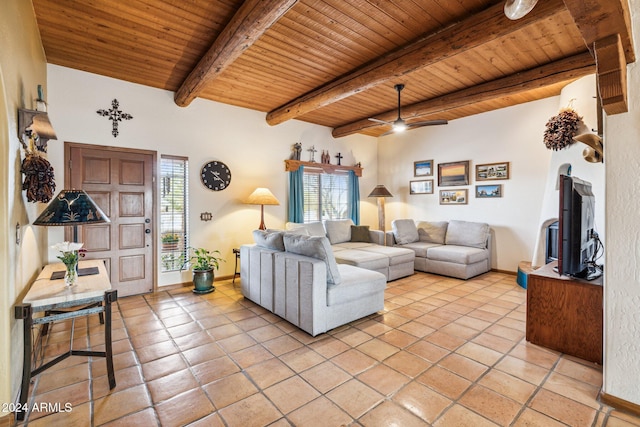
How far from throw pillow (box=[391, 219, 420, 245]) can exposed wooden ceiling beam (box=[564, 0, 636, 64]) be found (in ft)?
14.0

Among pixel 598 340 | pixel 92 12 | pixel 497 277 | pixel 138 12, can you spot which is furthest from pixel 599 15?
pixel 497 277

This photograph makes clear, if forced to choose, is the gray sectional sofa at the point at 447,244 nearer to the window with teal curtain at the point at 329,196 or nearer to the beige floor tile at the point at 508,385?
the window with teal curtain at the point at 329,196

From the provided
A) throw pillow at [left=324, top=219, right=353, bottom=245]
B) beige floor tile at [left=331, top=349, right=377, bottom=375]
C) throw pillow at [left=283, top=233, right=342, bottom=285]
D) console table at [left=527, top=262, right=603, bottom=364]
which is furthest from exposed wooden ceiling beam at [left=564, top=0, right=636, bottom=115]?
throw pillow at [left=324, top=219, right=353, bottom=245]

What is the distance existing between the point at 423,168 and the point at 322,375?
5325mm

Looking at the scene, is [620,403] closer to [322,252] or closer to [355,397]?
[355,397]

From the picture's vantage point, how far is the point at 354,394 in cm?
202

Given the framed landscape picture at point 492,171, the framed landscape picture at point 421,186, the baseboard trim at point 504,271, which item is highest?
the framed landscape picture at point 492,171

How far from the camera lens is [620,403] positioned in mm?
1851

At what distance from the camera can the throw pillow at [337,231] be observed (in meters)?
5.73

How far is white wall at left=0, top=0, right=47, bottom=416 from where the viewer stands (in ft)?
5.73

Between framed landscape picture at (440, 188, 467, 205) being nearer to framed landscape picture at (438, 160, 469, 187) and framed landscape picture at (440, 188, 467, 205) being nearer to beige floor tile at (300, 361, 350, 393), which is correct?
framed landscape picture at (438, 160, 469, 187)

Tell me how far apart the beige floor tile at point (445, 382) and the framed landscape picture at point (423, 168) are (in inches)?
191

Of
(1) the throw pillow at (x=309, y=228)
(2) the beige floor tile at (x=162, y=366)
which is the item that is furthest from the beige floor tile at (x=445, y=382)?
(1) the throw pillow at (x=309, y=228)

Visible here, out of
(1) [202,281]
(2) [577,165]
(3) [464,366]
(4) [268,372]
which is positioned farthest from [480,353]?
(1) [202,281]
